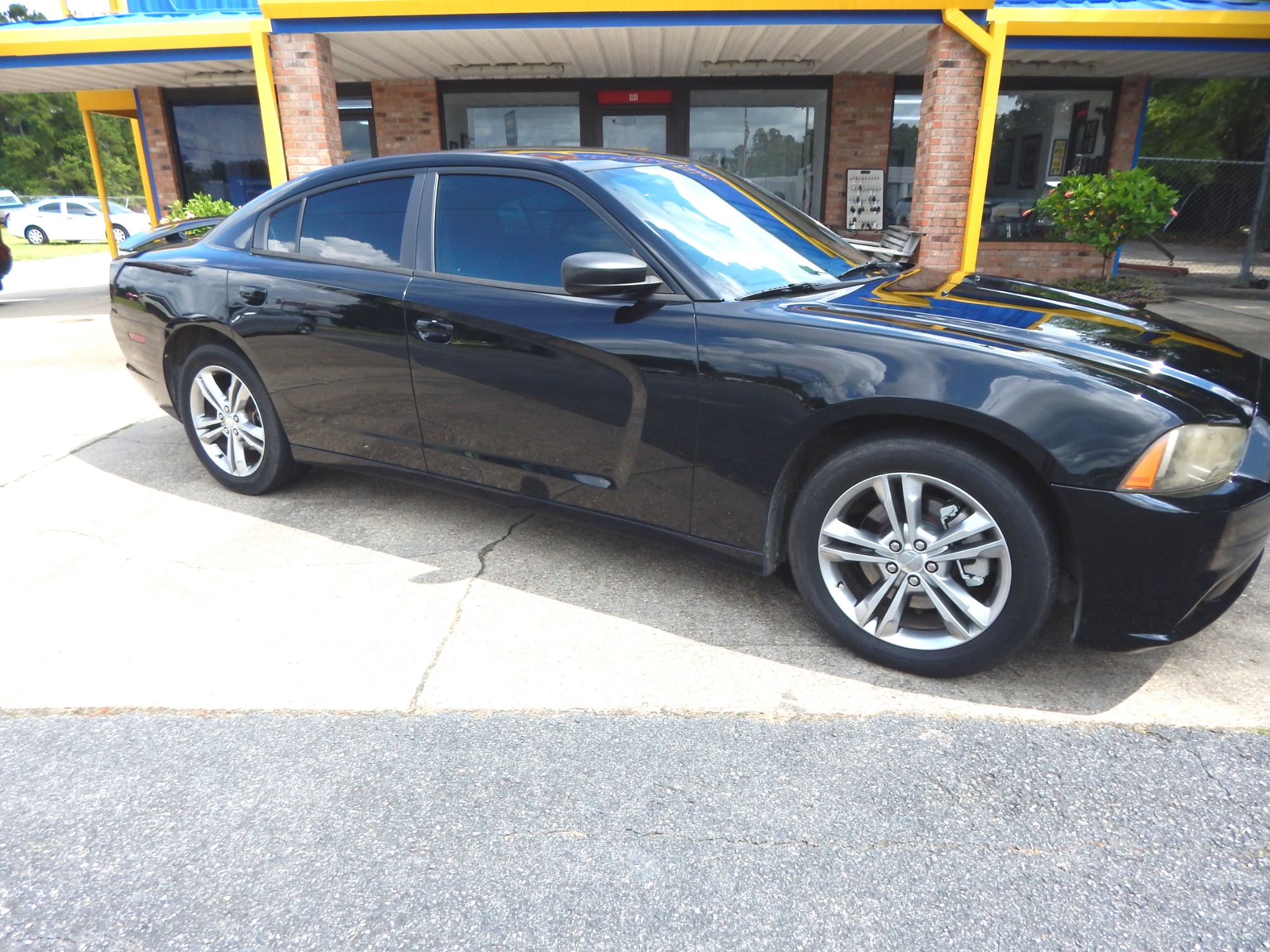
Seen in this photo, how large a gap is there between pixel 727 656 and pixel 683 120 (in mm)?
11024

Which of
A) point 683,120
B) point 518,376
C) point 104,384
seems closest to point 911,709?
point 518,376

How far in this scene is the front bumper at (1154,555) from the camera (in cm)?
237

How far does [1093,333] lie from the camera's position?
2.80 meters

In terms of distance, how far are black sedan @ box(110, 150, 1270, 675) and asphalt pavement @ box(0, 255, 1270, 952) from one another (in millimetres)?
331

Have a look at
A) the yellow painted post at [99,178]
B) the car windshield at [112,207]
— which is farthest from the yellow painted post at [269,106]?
the car windshield at [112,207]

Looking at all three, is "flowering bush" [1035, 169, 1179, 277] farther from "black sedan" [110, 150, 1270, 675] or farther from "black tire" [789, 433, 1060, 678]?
"black tire" [789, 433, 1060, 678]

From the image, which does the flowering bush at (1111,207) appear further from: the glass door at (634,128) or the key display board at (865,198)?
the glass door at (634,128)

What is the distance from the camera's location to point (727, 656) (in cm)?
296

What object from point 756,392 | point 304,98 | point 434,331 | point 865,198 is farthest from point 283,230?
point 865,198

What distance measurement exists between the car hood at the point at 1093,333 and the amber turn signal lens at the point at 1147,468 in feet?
0.67

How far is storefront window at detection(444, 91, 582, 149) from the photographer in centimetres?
1254

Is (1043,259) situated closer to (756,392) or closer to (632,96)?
(632,96)

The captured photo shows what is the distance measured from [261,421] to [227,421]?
23 centimetres

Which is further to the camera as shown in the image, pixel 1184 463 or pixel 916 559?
pixel 916 559
